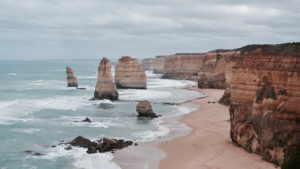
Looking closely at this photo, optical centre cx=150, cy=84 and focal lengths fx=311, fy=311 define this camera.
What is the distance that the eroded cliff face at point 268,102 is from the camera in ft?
47.8

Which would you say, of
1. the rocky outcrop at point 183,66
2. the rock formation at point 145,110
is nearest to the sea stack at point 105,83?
the rock formation at point 145,110

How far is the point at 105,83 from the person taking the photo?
42125mm

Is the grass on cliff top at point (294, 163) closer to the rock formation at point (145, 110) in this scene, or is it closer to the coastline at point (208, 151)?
the coastline at point (208, 151)

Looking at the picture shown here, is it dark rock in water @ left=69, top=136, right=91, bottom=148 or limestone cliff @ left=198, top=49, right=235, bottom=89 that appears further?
limestone cliff @ left=198, top=49, right=235, bottom=89

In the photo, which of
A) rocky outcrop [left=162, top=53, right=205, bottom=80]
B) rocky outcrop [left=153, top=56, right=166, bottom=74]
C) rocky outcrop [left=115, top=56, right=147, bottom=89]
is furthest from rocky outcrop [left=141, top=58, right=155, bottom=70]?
rocky outcrop [left=115, top=56, right=147, bottom=89]

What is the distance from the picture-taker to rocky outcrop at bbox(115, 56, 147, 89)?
5772 centimetres

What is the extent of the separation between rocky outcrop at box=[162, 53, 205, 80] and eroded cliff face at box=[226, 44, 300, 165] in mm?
71190

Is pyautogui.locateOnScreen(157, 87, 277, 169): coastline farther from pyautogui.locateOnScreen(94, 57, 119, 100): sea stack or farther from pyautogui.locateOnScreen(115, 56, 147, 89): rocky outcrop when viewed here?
pyautogui.locateOnScreen(115, 56, 147, 89): rocky outcrop

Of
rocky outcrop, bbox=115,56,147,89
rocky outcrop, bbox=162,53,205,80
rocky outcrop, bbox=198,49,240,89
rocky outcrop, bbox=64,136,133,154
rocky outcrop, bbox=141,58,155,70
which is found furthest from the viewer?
rocky outcrop, bbox=141,58,155,70

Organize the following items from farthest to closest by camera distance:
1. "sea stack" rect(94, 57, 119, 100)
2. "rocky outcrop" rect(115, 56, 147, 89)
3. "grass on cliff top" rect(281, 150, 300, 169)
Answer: "rocky outcrop" rect(115, 56, 147, 89) < "sea stack" rect(94, 57, 119, 100) < "grass on cliff top" rect(281, 150, 300, 169)

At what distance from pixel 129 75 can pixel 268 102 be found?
43991 mm

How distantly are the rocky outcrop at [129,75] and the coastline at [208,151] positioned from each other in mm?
30988

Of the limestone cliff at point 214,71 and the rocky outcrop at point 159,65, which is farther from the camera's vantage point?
the rocky outcrop at point 159,65

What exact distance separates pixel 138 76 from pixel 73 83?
13.7 meters
